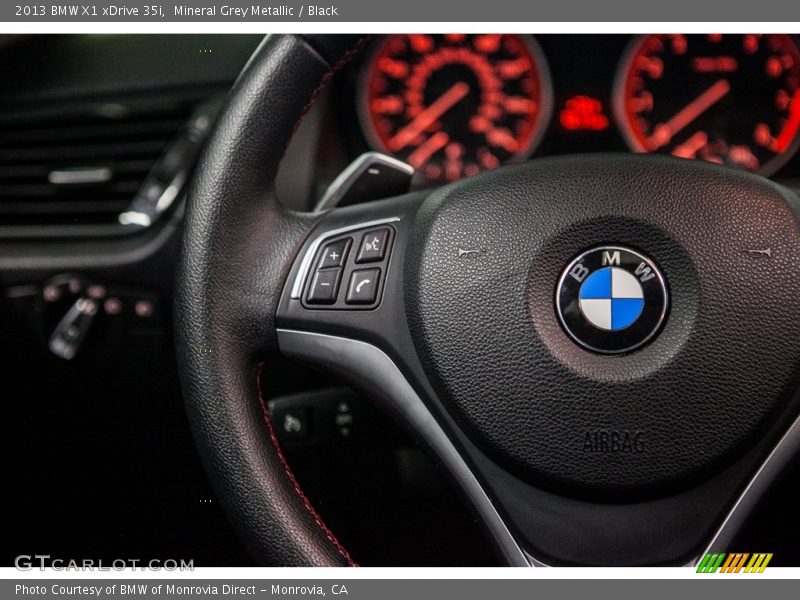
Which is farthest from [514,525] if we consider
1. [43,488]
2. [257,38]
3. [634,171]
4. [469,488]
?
[257,38]

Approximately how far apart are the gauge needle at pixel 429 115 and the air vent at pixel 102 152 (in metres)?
0.48

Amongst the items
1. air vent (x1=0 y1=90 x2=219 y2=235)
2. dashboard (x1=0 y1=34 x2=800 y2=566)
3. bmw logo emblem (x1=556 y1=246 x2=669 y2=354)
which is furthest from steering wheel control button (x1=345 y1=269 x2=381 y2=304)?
air vent (x1=0 y1=90 x2=219 y2=235)

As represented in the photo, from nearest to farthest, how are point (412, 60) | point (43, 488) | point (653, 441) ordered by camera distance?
point (653, 441), point (43, 488), point (412, 60)

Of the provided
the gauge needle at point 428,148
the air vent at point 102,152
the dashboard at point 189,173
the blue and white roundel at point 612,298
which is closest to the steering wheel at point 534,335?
the blue and white roundel at point 612,298

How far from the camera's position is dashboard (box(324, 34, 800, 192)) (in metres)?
1.75

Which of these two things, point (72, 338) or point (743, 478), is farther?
point (72, 338)

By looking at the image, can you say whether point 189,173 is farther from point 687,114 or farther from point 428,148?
point 687,114

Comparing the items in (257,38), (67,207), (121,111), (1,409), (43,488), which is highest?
(257,38)

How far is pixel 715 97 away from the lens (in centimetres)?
179

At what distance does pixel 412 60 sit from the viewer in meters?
1.85

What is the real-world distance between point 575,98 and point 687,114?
0.73ft

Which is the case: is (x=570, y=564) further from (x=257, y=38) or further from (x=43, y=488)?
(x=257, y=38)

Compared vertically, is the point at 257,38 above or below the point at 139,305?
above

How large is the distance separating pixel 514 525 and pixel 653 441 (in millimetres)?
125
